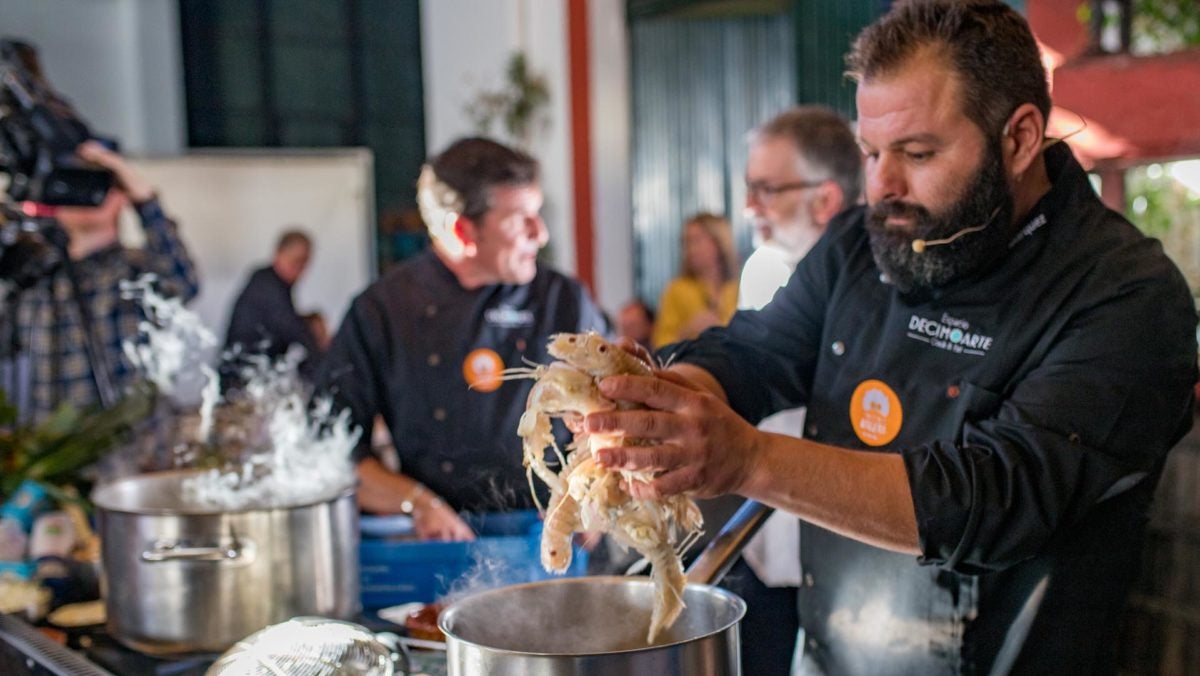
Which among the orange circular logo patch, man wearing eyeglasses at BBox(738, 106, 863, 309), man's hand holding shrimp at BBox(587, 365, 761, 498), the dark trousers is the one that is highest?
man wearing eyeglasses at BBox(738, 106, 863, 309)

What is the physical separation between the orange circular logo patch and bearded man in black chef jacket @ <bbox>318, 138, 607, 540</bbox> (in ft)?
3.60

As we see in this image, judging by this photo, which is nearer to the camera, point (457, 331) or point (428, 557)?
point (428, 557)

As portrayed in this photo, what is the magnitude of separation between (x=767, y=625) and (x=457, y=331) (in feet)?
3.26

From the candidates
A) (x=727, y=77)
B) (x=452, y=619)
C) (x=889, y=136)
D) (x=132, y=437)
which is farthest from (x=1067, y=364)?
(x=727, y=77)

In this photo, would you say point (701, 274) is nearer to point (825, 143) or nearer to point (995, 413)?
point (825, 143)

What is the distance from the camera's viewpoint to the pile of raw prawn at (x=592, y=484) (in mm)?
1211

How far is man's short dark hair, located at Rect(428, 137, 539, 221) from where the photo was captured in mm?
2764

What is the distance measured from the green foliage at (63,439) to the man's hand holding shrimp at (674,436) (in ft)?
5.90

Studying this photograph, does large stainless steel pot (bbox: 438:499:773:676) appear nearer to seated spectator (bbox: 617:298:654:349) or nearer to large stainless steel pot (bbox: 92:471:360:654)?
large stainless steel pot (bbox: 92:471:360:654)

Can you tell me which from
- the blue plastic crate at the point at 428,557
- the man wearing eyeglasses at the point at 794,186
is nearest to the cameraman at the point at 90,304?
the blue plastic crate at the point at 428,557

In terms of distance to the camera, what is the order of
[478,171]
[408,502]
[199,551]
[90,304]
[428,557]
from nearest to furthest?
1. [199,551]
2. [428,557]
3. [408,502]
4. [478,171]
5. [90,304]

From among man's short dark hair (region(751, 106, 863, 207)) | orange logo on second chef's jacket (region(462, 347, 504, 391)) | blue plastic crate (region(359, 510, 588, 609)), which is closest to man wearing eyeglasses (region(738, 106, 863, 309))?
man's short dark hair (region(751, 106, 863, 207))

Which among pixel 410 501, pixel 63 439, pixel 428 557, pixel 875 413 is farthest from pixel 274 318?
pixel 875 413

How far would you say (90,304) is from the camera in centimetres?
337
